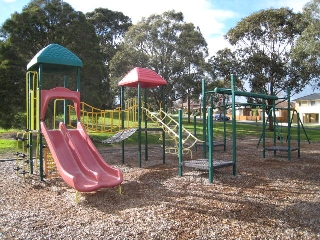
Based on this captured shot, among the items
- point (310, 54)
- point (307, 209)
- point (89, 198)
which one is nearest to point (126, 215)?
point (89, 198)

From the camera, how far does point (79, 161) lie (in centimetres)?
680

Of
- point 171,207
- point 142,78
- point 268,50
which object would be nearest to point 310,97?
point 268,50

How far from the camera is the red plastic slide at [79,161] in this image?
19.6 ft

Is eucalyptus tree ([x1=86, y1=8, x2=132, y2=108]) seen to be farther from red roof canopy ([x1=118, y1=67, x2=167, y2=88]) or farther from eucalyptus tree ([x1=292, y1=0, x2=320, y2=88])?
red roof canopy ([x1=118, y1=67, x2=167, y2=88])

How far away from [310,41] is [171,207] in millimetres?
16795

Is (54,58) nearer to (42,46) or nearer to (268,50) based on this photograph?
(42,46)

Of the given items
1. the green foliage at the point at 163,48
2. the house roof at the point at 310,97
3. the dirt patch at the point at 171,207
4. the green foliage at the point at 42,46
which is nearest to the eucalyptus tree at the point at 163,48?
the green foliage at the point at 163,48

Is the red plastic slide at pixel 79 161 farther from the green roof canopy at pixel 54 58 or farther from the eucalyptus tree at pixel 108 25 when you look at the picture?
the eucalyptus tree at pixel 108 25

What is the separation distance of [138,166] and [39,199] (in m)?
4.05

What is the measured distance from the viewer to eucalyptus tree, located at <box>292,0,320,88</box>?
18.0 metres

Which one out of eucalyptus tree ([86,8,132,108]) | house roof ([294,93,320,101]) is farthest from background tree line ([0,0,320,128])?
house roof ([294,93,320,101])

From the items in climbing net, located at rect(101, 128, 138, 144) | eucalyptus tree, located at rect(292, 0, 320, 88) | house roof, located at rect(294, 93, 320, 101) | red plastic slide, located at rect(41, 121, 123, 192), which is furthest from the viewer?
house roof, located at rect(294, 93, 320, 101)

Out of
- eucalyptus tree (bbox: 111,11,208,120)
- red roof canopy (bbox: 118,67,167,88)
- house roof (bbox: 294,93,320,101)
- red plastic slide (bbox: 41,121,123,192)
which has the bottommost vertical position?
red plastic slide (bbox: 41,121,123,192)

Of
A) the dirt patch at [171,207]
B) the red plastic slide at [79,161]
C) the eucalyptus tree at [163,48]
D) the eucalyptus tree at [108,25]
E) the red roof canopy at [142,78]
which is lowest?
the dirt patch at [171,207]
